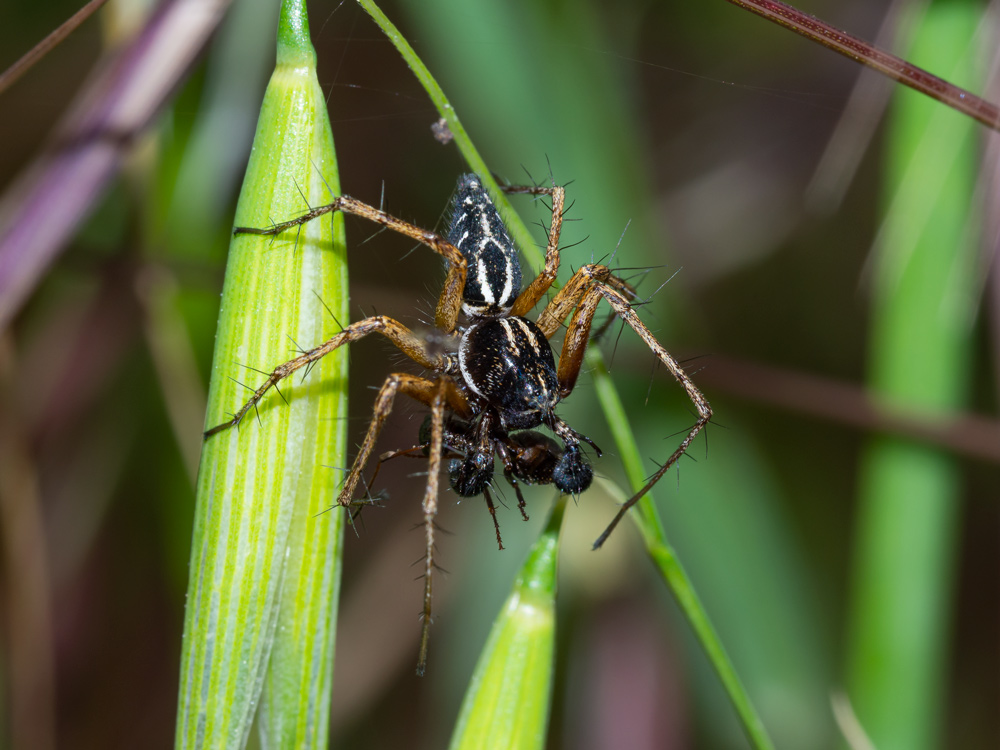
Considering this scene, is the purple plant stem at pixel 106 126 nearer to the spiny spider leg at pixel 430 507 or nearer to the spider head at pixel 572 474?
the spiny spider leg at pixel 430 507

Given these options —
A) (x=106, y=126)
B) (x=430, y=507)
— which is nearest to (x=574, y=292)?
(x=430, y=507)

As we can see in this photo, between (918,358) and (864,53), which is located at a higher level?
(864,53)

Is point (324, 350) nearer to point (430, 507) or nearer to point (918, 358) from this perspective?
point (430, 507)

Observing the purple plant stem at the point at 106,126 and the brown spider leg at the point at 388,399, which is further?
the purple plant stem at the point at 106,126

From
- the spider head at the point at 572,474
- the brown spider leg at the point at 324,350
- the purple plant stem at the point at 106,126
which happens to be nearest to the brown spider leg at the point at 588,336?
the spider head at the point at 572,474

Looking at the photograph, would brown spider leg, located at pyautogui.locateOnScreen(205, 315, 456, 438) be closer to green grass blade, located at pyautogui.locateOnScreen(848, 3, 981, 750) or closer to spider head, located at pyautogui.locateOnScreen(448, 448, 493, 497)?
spider head, located at pyautogui.locateOnScreen(448, 448, 493, 497)
